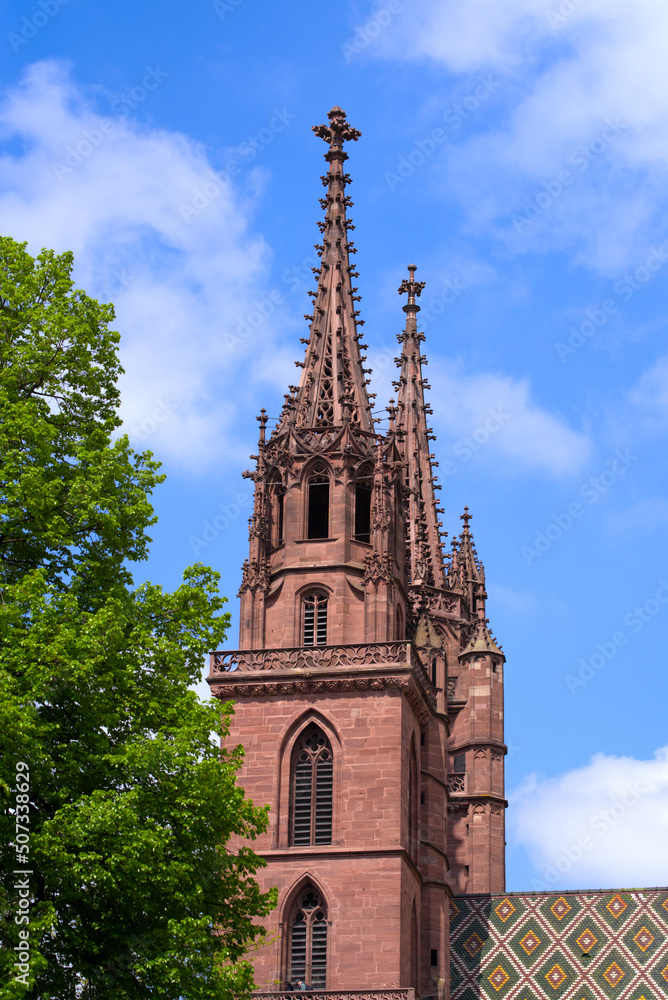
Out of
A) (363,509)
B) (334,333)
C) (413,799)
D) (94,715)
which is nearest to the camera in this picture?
(94,715)

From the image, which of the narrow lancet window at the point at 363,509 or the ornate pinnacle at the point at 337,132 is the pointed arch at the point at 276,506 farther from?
the ornate pinnacle at the point at 337,132

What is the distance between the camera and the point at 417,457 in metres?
65.2

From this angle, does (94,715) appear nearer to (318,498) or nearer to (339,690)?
(339,690)

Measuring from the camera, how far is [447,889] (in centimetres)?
4706

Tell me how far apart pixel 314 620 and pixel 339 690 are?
2.72 metres

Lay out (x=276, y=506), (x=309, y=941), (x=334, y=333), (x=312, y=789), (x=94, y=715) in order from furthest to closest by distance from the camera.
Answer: (x=334, y=333) < (x=276, y=506) < (x=312, y=789) < (x=309, y=941) < (x=94, y=715)

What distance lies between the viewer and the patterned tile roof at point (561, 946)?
149 feet

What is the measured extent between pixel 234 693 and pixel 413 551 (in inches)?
718

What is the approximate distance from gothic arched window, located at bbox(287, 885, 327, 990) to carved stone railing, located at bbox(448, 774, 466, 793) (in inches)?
667

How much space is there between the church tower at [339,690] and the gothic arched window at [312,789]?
4 cm

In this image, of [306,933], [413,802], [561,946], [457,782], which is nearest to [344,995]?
[306,933]

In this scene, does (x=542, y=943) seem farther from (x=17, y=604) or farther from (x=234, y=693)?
(x=17, y=604)

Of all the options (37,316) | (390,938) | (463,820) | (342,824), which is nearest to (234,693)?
(342,824)

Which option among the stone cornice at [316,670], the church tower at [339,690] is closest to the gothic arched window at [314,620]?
the church tower at [339,690]
